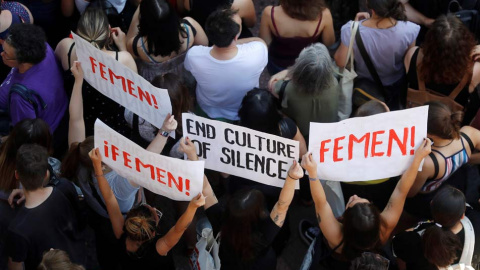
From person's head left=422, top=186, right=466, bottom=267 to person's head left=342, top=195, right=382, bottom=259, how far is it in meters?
0.30

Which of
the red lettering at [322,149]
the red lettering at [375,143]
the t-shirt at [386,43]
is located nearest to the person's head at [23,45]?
the red lettering at [322,149]

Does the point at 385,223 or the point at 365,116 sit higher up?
the point at 365,116

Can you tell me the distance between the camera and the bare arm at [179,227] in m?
3.85

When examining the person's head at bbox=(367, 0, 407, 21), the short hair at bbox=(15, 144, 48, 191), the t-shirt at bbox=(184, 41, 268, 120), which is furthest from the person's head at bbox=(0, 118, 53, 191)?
the person's head at bbox=(367, 0, 407, 21)

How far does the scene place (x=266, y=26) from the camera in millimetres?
5305

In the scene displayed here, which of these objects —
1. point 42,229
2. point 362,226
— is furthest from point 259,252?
point 42,229

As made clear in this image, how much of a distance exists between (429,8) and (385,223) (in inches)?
97.0

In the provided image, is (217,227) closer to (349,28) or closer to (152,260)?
(152,260)

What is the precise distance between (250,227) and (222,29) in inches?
61.3

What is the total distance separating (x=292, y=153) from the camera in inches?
154

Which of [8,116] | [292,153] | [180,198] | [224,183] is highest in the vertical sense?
[292,153]

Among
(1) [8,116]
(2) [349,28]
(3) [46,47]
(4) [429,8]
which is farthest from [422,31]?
(1) [8,116]

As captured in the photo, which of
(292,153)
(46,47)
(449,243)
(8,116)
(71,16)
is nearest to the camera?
Result: (449,243)

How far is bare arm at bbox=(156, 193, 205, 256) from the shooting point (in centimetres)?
385
